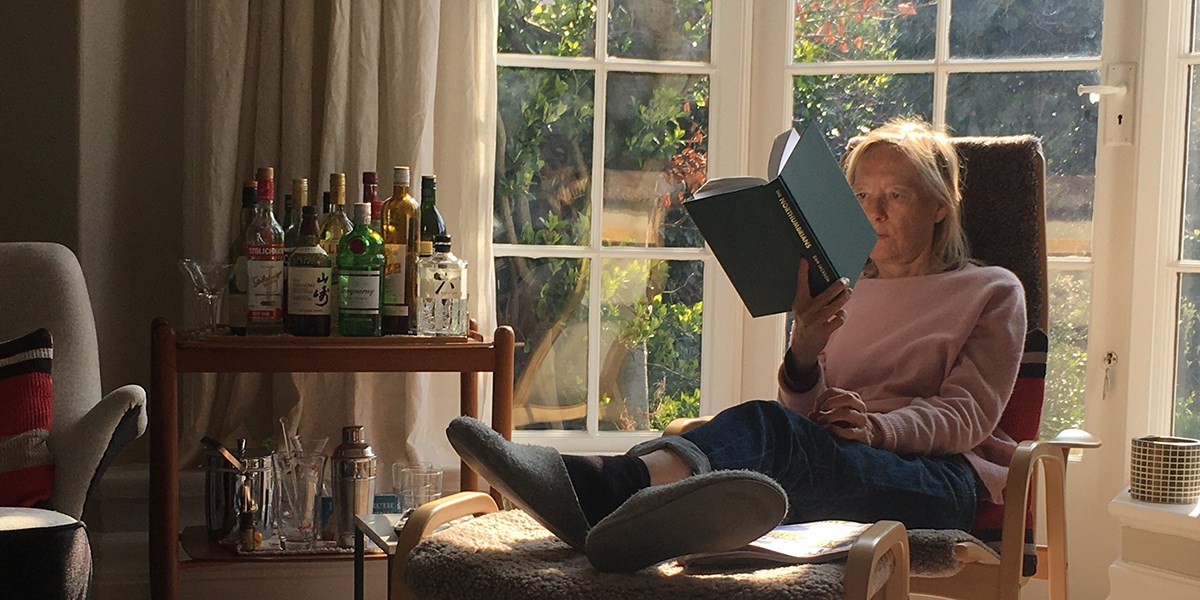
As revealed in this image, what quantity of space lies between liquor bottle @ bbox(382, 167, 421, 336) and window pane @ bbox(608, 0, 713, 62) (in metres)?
0.72

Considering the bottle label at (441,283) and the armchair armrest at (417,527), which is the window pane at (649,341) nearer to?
the bottle label at (441,283)

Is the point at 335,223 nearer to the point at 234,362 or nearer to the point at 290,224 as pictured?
the point at 290,224

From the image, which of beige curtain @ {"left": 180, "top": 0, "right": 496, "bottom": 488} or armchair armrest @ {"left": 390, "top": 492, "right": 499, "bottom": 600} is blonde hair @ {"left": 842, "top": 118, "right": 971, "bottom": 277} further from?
armchair armrest @ {"left": 390, "top": 492, "right": 499, "bottom": 600}

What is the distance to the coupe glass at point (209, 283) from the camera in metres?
2.26

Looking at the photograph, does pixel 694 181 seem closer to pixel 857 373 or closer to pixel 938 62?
pixel 938 62

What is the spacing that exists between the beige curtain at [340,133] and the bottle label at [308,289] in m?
0.32

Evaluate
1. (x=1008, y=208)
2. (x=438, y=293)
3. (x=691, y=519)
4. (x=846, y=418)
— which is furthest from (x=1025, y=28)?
(x=691, y=519)

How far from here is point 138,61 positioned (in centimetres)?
259

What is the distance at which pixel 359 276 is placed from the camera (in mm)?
2199

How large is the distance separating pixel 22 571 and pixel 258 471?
760 mm

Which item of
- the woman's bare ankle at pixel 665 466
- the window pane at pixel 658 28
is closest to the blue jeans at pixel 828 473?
the woman's bare ankle at pixel 665 466

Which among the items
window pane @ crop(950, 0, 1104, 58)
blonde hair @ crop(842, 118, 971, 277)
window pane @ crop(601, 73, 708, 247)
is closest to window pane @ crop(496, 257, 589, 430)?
window pane @ crop(601, 73, 708, 247)

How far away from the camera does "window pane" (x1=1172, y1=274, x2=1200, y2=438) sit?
2.58 meters

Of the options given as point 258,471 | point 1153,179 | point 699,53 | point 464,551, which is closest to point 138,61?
point 258,471
